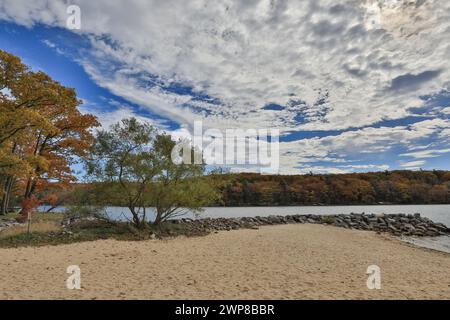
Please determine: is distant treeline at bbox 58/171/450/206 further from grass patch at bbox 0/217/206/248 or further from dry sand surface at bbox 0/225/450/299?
dry sand surface at bbox 0/225/450/299

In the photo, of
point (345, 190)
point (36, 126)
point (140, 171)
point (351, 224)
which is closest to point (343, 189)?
point (345, 190)

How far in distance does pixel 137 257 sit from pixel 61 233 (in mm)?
6643

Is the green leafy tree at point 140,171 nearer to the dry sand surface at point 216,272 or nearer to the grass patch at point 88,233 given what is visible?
the grass patch at point 88,233

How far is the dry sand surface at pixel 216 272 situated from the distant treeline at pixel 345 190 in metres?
64.4

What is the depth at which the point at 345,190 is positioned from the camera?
272ft

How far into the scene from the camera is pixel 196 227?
2319cm

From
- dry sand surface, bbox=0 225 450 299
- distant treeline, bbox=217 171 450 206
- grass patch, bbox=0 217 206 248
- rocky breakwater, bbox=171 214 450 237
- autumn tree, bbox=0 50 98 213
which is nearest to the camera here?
dry sand surface, bbox=0 225 450 299

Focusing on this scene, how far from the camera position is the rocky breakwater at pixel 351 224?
80.2 feet

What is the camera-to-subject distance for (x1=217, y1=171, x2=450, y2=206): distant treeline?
261ft

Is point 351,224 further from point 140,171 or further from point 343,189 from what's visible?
point 343,189

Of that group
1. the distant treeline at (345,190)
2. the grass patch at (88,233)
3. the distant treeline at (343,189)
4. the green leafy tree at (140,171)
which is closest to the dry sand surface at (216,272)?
the grass patch at (88,233)

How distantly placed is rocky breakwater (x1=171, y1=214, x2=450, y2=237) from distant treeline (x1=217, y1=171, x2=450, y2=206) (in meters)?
46.0

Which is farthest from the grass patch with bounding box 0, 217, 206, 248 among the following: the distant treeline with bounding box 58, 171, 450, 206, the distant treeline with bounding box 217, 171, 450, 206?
the distant treeline with bounding box 217, 171, 450, 206

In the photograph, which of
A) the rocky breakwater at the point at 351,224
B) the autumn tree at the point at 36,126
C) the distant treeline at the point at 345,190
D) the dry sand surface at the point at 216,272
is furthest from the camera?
the distant treeline at the point at 345,190
